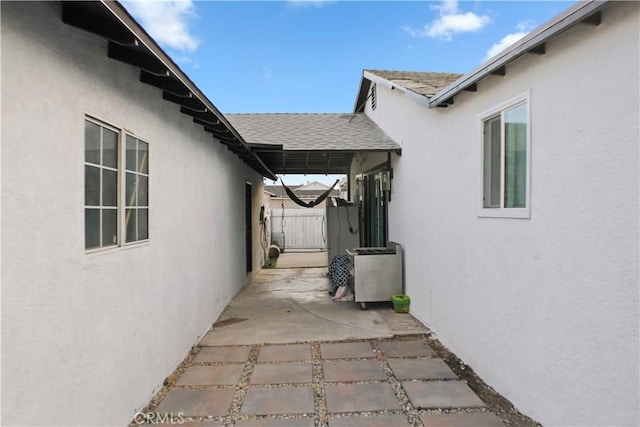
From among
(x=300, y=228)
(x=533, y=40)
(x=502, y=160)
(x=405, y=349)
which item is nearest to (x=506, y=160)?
(x=502, y=160)

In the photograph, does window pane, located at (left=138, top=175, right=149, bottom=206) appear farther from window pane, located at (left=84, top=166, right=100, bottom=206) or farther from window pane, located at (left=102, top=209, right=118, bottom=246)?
window pane, located at (left=84, top=166, right=100, bottom=206)

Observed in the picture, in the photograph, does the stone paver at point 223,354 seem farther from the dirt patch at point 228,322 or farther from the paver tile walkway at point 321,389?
the dirt patch at point 228,322

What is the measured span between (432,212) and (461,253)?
109cm

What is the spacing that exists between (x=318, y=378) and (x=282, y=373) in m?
0.45

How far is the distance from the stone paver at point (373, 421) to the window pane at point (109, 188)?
274cm

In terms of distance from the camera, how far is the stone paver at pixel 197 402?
3282 millimetres

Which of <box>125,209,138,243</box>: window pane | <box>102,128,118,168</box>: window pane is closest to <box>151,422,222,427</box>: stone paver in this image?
<box>125,209,138,243</box>: window pane

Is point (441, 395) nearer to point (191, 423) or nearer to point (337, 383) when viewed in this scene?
point (337, 383)

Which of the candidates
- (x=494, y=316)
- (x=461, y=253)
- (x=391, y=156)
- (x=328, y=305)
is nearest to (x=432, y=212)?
(x=461, y=253)

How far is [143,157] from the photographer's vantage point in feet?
11.3

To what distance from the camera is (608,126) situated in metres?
2.35

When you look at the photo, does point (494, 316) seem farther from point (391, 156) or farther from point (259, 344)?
point (391, 156)

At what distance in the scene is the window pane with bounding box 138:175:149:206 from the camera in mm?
3372

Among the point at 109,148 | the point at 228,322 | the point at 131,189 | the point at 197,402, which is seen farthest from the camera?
the point at 228,322
